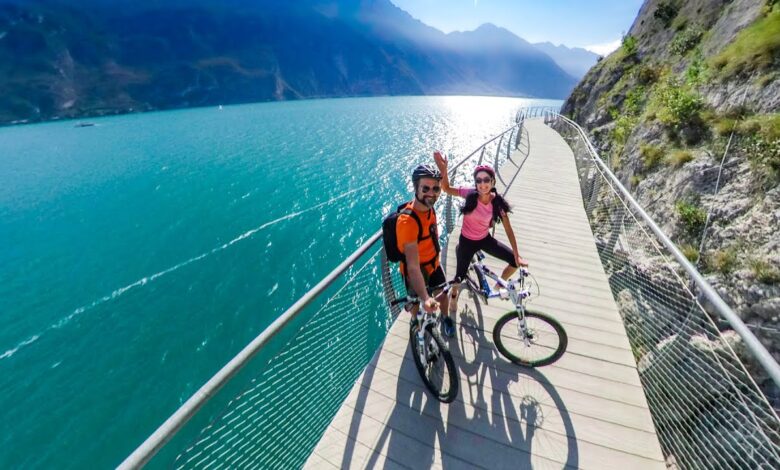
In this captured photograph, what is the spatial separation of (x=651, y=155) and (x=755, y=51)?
10.5 feet

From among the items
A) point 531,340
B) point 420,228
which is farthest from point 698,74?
point 420,228

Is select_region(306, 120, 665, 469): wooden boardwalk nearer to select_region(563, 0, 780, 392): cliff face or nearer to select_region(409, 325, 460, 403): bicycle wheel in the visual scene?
select_region(409, 325, 460, 403): bicycle wheel

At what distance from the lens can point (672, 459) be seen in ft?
11.2

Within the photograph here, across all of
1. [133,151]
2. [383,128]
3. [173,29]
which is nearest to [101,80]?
[173,29]

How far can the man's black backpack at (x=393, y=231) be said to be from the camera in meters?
3.50

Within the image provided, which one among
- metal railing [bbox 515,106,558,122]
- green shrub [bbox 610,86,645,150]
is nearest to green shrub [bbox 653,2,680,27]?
green shrub [bbox 610,86,645,150]

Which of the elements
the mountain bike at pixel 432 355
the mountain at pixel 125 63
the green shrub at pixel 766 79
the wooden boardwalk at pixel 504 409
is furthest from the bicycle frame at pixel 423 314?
the mountain at pixel 125 63

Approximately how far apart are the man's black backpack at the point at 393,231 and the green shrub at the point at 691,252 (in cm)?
594

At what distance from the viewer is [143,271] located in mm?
13711

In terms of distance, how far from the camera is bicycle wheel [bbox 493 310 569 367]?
4.07 m

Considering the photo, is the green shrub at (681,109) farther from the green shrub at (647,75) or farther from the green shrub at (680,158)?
the green shrub at (647,75)

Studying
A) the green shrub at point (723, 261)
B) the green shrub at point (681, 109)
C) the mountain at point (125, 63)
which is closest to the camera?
the green shrub at point (723, 261)

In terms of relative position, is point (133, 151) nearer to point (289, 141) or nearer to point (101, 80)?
point (289, 141)

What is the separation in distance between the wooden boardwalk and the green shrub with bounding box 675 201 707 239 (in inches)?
113
